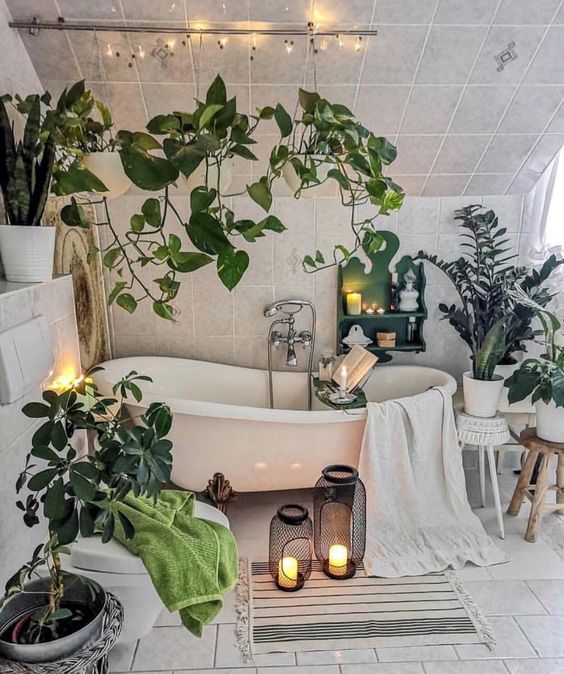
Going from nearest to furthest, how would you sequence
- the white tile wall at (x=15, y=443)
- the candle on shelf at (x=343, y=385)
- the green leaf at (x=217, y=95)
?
the green leaf at (x=217, y=95)
the white tile wall at (x=15, y=443)
the candle on shelf at (x=343, y=385)

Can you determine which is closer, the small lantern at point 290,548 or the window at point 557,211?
the small lantern at point 290,548

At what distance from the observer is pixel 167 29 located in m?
2.36

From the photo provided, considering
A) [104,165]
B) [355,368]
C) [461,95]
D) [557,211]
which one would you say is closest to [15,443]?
[104,165]

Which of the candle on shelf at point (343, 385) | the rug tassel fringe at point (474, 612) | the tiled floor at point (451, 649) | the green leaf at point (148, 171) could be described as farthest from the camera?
the candle on shelf at point (343, 385)

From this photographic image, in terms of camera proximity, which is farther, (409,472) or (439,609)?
(409,472)

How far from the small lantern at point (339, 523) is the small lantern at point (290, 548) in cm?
9

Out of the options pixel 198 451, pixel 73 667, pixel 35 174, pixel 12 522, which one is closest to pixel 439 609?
pixel 198 451

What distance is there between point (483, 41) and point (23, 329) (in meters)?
2.26

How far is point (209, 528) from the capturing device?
1882 millimetres

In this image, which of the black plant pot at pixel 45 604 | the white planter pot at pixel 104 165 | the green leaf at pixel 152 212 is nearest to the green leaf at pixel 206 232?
the green leaf at pixel 152 212

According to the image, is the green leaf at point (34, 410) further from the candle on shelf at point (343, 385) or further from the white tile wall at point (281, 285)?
the white tile wall at point (281, 285)

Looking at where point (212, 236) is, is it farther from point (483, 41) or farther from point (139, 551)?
point (483, 41)

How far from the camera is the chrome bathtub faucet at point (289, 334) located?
324cm

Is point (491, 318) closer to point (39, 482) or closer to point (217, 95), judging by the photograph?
point (217, 95)
